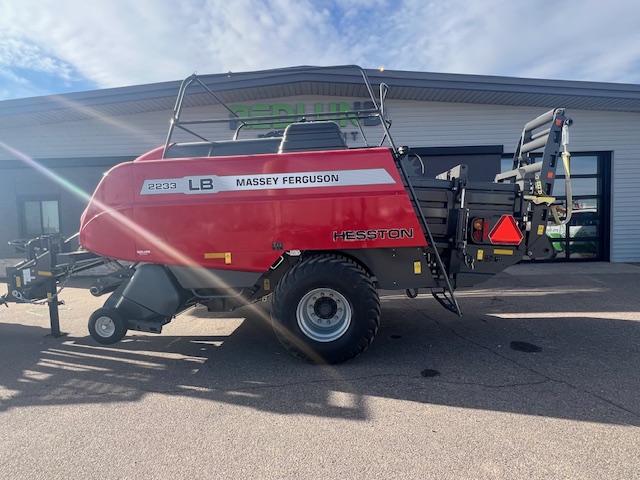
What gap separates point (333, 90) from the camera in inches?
405

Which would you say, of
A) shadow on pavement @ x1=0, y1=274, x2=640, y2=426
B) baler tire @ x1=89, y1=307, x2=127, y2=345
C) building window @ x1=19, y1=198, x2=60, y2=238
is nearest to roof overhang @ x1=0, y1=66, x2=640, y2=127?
building window @ x1=19, y1=198, x2=60, y2=238

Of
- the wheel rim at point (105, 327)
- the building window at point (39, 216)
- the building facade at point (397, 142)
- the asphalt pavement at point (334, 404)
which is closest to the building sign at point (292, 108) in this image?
the building facade at point (397, 142)

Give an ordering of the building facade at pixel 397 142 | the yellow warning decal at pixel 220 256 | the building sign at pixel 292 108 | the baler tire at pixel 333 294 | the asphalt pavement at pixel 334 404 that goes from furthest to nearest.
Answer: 1. the building sign at pixel 292 108
2. the building facade at pixel 397 142
3. the yellow warning decal at pixel 220 256
4. the baler tire at pixel 333 294
5. the asphalt pavement at pixel 334 404

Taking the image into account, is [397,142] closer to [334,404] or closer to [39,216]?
[334,404]

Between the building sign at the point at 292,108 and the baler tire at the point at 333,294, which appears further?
the building sign at the point at 292,108

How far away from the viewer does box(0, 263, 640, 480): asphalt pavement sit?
8.07 feet

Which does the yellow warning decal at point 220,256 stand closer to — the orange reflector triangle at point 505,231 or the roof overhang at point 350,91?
the orange reflector triangle at point 505,231

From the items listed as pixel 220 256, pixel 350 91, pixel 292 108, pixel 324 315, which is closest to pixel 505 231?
pixel 324 315

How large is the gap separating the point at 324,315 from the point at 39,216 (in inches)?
431

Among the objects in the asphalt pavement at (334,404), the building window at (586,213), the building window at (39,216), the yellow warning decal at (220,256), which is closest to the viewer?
the asphalt pavement at (334,404)

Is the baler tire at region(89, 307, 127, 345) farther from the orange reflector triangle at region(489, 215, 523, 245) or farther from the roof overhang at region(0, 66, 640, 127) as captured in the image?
the roof overhang at region(0, 66, 640, 127)

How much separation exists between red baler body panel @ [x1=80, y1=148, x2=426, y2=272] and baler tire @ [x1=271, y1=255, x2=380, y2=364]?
255mm

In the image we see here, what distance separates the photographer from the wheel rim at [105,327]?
14.3ft

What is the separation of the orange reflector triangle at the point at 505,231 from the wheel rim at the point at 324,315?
183 cm
